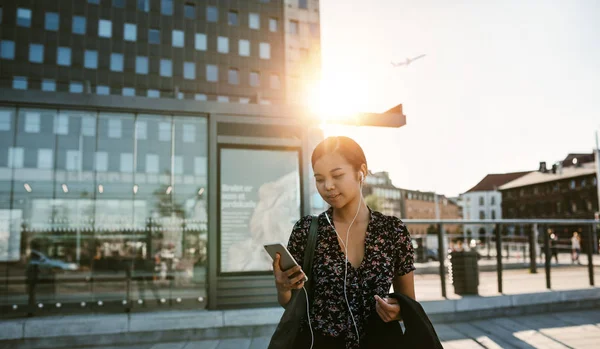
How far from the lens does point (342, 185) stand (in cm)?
215

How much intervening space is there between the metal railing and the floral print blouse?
18.8ft

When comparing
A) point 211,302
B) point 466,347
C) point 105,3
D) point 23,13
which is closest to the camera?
point 466,347

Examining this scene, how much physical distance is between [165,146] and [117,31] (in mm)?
38108

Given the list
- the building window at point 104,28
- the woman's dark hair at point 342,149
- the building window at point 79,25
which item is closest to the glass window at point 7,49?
the building window at point 79,25

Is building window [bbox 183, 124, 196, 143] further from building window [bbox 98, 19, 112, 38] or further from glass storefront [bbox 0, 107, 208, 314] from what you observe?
building window [bbox 98, 19, 112, 38]

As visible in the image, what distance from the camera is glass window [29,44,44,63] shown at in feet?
126

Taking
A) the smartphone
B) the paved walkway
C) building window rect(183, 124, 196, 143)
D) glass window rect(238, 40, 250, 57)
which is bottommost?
the paved walkway

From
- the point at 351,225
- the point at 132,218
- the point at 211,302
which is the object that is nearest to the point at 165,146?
the point at 132,218

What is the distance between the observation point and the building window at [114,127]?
25.2 ft

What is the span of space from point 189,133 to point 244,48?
128ft

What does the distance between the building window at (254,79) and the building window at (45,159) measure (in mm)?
37684

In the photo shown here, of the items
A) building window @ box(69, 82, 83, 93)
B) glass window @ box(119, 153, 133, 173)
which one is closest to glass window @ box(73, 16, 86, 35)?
building window @ box(69, 82, 83, 93)

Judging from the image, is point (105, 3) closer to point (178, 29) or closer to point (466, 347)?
point (178, 29)

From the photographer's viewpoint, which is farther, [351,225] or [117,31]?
[117,31]
